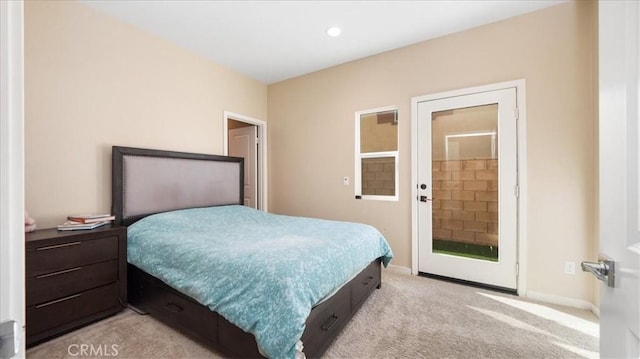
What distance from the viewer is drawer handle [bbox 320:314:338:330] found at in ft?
5.40

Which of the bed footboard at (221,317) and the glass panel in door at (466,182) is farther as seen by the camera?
the glass panel in door at (466,182)

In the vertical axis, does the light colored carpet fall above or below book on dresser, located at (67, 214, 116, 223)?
below

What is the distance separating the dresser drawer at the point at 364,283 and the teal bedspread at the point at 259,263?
131 millimetres

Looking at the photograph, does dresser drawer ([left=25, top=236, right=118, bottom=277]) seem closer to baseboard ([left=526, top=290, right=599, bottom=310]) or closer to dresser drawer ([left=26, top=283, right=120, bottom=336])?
dresser drawer ([left=26, top=283, right=120, bottom=336])

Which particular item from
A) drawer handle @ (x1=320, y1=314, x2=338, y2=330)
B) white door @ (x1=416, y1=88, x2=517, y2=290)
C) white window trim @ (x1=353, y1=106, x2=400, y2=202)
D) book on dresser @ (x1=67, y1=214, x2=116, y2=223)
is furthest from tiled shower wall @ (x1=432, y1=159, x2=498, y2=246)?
book on dresser @ (x1=67, y1=214, x2=116, y2=223)

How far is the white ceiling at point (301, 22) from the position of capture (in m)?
2.34

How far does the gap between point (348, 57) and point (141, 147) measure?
2.64m

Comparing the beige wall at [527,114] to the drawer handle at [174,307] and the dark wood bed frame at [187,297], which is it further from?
the drawer handle at [174,307]

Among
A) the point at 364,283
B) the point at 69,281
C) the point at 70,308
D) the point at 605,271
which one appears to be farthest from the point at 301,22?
the point at 70,308

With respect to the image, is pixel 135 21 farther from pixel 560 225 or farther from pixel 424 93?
pixel 560 225

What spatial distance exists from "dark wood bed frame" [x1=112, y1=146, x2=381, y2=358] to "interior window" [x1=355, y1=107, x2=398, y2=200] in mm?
1065

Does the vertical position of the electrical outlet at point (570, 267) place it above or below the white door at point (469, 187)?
below

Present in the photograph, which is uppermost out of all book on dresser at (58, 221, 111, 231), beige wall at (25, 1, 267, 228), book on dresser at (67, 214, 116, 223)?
beige wall at (25, 1, 267, 228)

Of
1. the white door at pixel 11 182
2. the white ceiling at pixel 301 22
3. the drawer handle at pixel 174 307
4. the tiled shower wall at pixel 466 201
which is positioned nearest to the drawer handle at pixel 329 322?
the drawer handle at pixel 174 307
